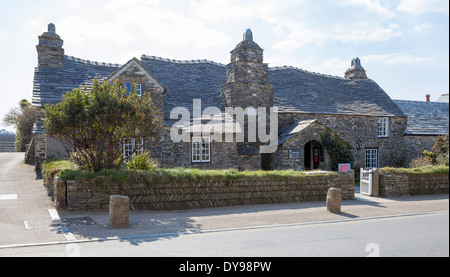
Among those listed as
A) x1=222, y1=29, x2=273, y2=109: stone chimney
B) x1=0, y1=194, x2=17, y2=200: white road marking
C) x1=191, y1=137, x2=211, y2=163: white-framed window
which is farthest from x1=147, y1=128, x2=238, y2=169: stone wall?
x1=0, y1=194, x2=17, y2=200: white road marking

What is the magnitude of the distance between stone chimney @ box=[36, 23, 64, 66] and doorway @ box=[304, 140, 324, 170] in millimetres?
16798

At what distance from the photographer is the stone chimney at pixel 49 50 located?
2156cm

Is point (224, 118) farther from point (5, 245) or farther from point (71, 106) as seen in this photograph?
point (5, 245)

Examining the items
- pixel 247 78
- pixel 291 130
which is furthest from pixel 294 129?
pixel 247 78

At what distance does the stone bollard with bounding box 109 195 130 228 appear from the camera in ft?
30.0

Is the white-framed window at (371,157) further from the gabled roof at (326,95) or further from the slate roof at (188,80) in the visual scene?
the slate roof at (188,80)

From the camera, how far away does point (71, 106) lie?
38.4 feet

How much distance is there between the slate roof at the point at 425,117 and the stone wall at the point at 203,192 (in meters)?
15.7

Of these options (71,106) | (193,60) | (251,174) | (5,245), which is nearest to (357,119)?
(193,60)

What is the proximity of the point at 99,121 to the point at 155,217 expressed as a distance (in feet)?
12.4

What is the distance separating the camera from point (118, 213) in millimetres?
9172

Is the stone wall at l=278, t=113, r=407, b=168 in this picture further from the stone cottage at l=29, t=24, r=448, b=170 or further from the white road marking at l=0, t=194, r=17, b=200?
the white road marking at l=0, t=194, r=17, b=200

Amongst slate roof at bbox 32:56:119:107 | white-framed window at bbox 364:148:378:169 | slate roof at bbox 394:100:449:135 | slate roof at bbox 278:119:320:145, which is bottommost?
white-framed window at bbox 364:148:378:169

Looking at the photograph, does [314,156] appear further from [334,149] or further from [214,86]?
[214,86]
